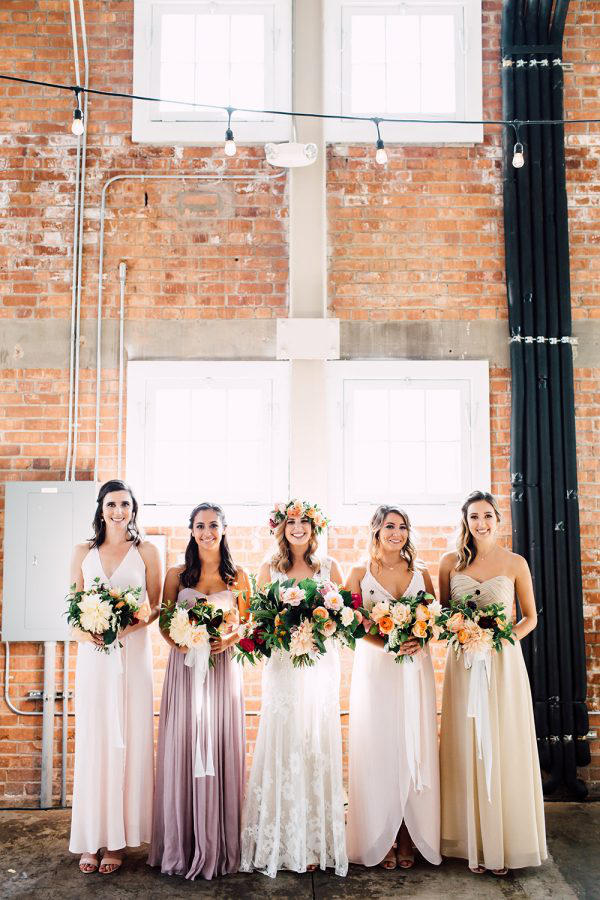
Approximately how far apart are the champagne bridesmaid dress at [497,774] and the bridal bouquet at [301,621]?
76 centimetres

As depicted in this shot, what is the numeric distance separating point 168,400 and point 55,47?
8.94 feet

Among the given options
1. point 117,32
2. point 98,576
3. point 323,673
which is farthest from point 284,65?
point 323,673

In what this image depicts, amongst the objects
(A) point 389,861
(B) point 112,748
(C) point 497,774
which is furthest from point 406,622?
(B) point 112,748

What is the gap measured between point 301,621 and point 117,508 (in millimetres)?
1277

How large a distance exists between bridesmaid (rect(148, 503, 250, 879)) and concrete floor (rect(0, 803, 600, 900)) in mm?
123

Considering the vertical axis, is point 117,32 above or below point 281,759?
above

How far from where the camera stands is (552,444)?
5.16 m

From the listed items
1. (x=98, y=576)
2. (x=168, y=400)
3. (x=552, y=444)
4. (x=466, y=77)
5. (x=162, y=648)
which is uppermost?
(x=466, y=77)

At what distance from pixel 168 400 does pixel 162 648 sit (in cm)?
176

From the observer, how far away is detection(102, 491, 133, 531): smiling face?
4.22 meters

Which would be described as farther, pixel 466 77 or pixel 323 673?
pixel 466 77

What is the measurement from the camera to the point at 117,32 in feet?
17.4

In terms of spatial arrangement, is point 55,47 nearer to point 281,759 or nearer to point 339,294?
point 339,294

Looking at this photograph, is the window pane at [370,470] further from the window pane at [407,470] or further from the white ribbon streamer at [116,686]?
the white ribbon streamer at [116,686]
